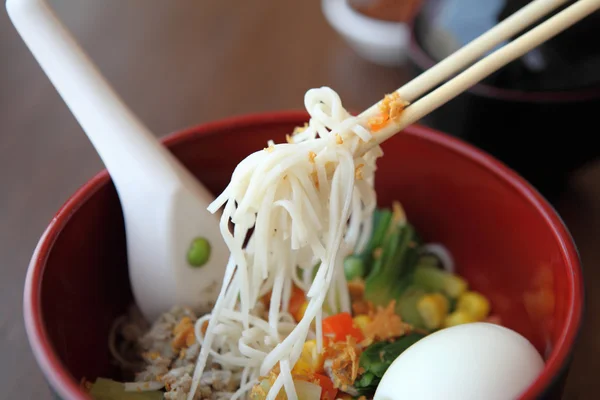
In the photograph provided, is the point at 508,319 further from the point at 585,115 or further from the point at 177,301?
the point at 177,301

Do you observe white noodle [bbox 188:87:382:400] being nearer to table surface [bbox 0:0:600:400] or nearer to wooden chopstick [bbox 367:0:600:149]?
wooden chopstick [bbox 367:0:600:149]

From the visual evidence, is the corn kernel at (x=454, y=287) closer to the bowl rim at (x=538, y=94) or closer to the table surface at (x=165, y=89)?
the table surface at (x=165, y=89)

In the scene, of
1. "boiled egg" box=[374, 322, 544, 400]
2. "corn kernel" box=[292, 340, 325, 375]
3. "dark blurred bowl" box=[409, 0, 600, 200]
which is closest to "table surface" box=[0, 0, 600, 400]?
"dark blurred bowl" box=[409, 0, 600, 200]

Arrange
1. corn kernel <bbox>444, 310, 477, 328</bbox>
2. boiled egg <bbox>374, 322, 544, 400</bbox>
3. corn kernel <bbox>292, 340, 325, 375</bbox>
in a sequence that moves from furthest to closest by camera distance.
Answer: corn kernel <bbox>444, 310, 477, 328</bbox> < corn kernel <bbox>292, 340, 325, 375</bbox> < boiled egg <bbox>374, 322, 544, 400</bbox>

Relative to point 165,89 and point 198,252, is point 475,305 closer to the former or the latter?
point 198,252

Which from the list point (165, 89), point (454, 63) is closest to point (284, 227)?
point (454, 63)

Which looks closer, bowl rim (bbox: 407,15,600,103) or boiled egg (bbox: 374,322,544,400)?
boiled egg (bbox: 374,322,544,400)
